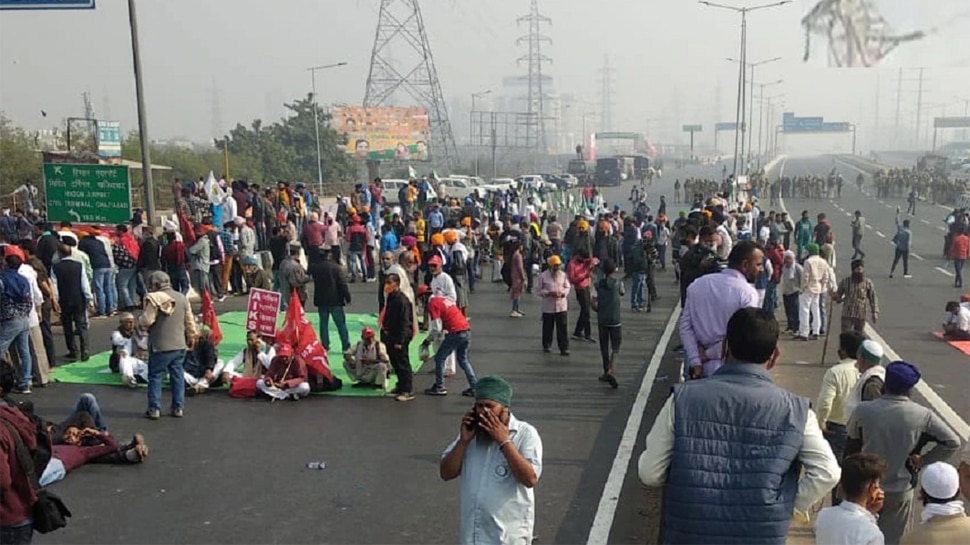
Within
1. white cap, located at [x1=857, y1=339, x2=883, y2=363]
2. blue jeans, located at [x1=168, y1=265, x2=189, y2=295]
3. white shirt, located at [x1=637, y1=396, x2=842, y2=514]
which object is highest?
white shirt, located at [x1=637, y1=396, x2=842, y2=514]

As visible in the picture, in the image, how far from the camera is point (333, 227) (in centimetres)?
1833

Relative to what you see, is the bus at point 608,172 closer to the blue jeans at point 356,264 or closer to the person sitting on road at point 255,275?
the blue jeans at point 356,264

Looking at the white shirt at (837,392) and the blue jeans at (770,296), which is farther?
the blue jeans at (770,296)

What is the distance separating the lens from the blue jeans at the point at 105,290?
1444cm

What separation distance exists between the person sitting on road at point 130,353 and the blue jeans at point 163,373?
1.47 metres

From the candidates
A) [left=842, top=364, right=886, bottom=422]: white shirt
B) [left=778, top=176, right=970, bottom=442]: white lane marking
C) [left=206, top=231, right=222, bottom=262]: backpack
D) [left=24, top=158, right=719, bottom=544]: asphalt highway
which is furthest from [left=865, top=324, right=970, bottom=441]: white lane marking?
[left=206, top=231, right=222, bottom=262]: backpack

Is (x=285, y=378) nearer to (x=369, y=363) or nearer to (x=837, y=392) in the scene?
(x=369, y=363)

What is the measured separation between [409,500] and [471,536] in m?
3.15

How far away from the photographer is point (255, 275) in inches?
558

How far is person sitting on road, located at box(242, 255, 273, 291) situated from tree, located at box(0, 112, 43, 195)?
20.2 metres

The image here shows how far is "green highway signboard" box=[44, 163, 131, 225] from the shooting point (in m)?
15.2

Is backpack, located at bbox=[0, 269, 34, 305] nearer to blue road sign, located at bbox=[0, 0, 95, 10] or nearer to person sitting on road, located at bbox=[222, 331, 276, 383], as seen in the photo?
person sitting on road, located at bbox=[222, 331, 276, 383]

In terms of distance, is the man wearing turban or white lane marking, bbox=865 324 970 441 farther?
the man wearing turban

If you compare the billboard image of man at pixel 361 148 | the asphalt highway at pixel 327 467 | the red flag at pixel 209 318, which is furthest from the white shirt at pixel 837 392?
the billboard image of man at pixel 361 148
